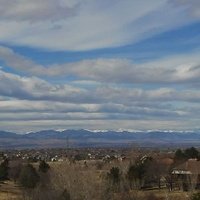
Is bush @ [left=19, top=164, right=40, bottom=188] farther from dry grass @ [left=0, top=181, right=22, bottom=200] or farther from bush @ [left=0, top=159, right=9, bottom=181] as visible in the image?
bush @ [left=0, top=159, right=9, bottom=181]

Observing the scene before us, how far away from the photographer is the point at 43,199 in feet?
184

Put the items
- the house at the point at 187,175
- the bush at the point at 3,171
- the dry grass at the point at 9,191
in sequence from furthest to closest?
the bush at the point at 3,171 → the house at the point at 187,175 → the dry grass at the point at 9,191

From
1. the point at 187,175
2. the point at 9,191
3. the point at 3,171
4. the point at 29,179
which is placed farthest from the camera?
the point at 3,171

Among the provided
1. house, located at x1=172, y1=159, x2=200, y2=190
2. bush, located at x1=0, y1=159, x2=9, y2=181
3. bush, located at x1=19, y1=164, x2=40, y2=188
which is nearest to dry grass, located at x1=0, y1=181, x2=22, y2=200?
bush, located at x1=0, y1=159, x2=9, y2=181

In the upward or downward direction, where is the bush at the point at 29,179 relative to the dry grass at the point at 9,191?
upward

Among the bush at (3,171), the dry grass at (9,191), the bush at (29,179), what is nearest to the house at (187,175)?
the bush at (29,179)

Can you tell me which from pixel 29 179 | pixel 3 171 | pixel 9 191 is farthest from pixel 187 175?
pixel 3 171

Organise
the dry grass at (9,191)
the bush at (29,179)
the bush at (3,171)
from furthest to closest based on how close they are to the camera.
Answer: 1. the bush at (3,171)
2. the bush at (29,179)
3. the dry grass at (9,191)

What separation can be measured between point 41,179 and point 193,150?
39.1 m

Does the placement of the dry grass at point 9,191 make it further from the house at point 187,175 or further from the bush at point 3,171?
the house at point 187,175

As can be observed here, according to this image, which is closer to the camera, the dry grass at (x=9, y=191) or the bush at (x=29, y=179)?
the dry grass at (x=9, y=191)

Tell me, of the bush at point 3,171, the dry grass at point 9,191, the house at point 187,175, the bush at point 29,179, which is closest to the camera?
the dry grass at point 9,191

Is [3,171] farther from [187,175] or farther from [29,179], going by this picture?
[187,175]

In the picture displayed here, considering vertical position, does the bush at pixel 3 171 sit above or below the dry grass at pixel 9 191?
above
